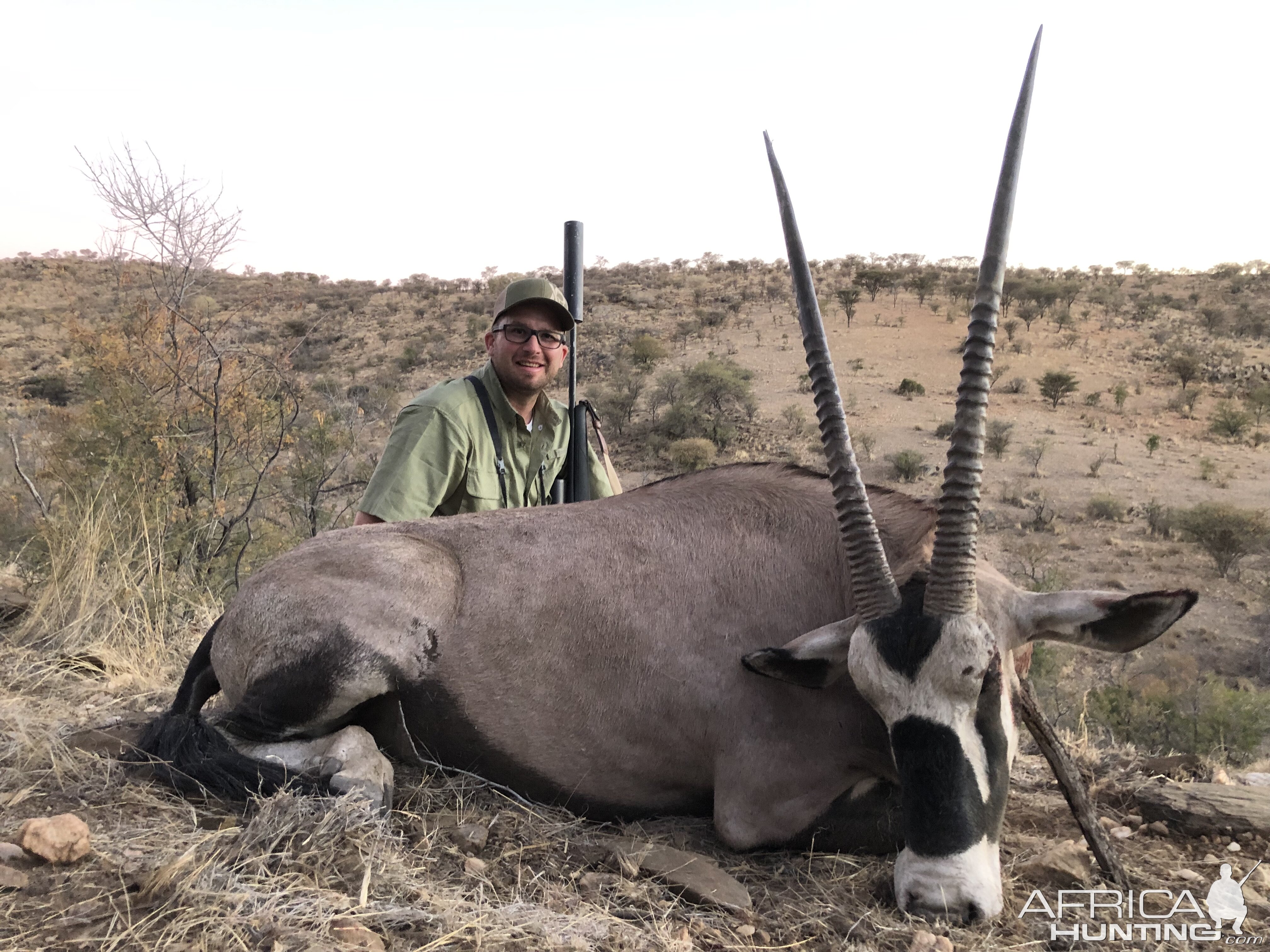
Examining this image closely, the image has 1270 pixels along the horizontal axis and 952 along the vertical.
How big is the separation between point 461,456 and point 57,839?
286 centimetres

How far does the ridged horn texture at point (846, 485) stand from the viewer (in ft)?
9.57

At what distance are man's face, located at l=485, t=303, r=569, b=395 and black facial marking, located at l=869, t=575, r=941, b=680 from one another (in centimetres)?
312

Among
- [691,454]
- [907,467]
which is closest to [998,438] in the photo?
[907,467]

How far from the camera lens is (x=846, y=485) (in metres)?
3.01

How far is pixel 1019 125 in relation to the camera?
2750 millimetres

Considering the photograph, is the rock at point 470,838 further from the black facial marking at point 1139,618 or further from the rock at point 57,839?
the black facial marking at point 1139,618

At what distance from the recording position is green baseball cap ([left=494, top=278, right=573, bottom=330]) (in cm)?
536

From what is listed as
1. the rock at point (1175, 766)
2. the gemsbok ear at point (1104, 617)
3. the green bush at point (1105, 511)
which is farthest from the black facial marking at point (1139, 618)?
the green bush at point (1105, 511)

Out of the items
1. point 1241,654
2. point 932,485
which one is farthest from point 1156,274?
point 1241,654

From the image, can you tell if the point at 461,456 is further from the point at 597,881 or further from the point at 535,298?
the point at 597,881

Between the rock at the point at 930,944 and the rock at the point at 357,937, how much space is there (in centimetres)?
150

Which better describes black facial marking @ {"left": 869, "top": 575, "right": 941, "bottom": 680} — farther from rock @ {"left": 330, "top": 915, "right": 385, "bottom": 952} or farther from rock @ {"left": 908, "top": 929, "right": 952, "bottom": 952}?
rock @ {"left": 330, "top": 915, "right": 385, "bottom": 952}

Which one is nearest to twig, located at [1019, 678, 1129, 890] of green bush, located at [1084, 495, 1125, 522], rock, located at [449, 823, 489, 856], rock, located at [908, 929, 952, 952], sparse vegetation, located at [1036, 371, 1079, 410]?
rock, located at [908, 929, 952, 952]

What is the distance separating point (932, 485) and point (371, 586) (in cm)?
1723
